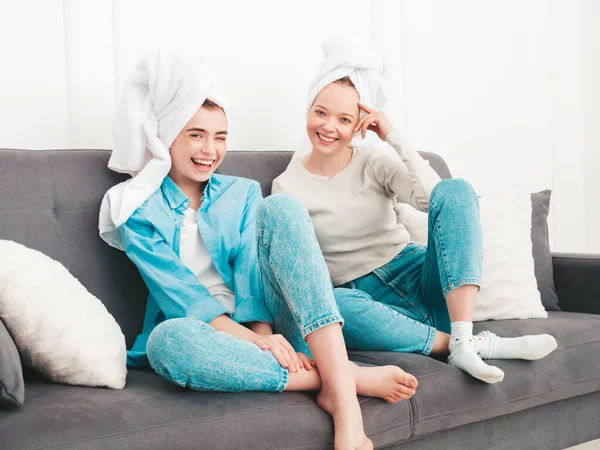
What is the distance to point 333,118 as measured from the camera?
224 centimetres

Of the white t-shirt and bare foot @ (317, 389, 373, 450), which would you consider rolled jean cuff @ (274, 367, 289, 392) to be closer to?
bare foot @ (317, 389, 373, 450)

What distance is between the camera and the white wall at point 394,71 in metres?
2.31

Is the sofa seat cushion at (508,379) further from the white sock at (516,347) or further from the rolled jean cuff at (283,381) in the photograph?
the rolled jean cuff at (283,381)

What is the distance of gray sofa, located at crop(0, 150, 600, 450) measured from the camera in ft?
4.37

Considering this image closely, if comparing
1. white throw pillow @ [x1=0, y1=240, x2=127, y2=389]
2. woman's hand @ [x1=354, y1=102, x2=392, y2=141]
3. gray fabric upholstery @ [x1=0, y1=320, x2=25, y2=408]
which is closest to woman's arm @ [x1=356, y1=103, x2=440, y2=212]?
woman's hand @ [x1=354, y1=102, x2=392, y2=141]

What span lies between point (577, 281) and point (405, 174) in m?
0.73

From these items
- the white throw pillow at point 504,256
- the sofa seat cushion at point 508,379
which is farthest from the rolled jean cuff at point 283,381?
the white throw pillow at point 504,256

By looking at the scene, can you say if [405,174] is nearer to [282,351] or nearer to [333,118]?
[333,118]

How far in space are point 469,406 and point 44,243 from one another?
1045mm

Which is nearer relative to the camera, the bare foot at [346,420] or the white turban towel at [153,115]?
the bare foot at [346,420]

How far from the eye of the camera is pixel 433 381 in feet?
5.60

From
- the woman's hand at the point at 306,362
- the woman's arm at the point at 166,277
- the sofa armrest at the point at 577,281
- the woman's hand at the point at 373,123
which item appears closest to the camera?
the woman's hand at the point at 306,362

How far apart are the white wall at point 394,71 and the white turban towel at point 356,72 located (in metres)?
0.12

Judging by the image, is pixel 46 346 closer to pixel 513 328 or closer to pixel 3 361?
pixel 3 361
